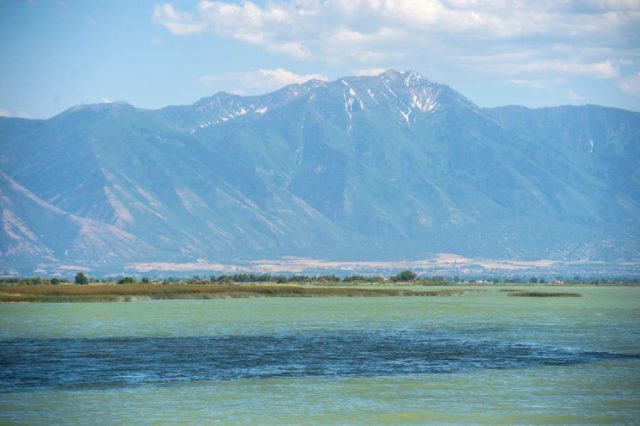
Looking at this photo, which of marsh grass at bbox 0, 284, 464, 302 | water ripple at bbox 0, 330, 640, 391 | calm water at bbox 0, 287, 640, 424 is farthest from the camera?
marsh grass at bbox 0, 284, 464, 302

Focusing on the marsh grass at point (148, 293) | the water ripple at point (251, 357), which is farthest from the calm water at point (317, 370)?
the marsh grass at point (148, 293)

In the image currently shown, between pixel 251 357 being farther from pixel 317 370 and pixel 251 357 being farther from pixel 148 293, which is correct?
pixel 148 293

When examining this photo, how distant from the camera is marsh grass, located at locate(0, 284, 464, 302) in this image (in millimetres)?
143000

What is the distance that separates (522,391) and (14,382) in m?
26.4

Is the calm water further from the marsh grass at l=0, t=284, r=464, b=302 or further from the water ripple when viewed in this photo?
the marsh grass at l=0, t=284, r=464, b=302

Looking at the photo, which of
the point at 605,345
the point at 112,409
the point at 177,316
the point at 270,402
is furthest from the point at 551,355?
the point at 177,316

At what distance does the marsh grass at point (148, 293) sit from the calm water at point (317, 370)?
31.9 m

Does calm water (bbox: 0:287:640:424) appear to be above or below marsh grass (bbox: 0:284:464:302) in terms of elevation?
above

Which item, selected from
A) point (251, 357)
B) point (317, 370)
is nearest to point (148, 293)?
point (251, 357)

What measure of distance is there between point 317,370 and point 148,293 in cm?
9716

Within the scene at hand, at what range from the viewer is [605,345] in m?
79.2

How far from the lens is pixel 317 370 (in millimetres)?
63594

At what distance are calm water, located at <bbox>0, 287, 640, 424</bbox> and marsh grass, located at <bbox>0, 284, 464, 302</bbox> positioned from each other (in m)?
31.9

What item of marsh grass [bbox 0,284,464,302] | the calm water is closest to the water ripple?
the calm water
